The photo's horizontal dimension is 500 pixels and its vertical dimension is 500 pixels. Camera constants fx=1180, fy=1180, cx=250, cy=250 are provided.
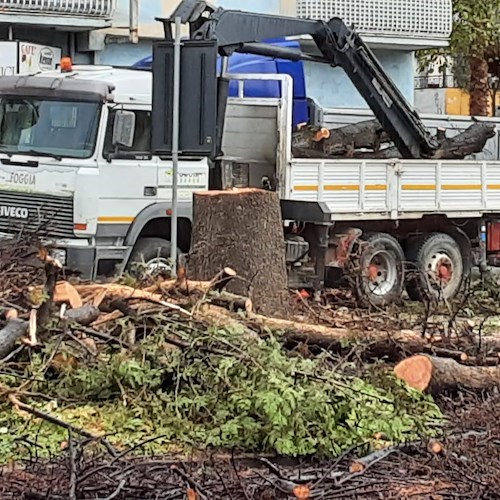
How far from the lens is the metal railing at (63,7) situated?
63.3 feet

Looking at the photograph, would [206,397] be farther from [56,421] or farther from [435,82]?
[435,82]

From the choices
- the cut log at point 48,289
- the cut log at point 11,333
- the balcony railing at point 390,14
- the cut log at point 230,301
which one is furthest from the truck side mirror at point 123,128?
the balcony railing at point 390,14

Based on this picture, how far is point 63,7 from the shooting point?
1981 centimetres

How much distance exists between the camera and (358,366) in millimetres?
8109

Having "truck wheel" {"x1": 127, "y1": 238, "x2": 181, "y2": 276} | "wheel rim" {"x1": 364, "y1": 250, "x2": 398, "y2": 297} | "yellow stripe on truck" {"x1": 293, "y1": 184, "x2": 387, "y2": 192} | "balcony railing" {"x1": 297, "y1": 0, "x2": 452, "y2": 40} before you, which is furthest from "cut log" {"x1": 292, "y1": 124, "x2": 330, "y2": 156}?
"balcony railing" {"x1": 297, "y1": 0, "x2": 452, "y2": 40}

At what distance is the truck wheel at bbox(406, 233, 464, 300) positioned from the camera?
15.1 meters

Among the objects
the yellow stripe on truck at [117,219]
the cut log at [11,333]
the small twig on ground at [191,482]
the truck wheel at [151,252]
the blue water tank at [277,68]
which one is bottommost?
the small twig on ground at [191,482]

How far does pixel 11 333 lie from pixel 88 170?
526cm

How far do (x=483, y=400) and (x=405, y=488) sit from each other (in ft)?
6.26

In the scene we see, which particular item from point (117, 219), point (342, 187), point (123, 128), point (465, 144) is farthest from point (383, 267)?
point (123, 128)

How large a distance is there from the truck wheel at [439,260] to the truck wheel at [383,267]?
0.28 m

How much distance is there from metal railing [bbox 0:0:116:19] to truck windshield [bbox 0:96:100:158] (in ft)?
21.5

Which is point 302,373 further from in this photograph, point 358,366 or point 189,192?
point 189,192

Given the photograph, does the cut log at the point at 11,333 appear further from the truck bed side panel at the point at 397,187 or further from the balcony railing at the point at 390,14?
the balcony railing at the point at 390,14
